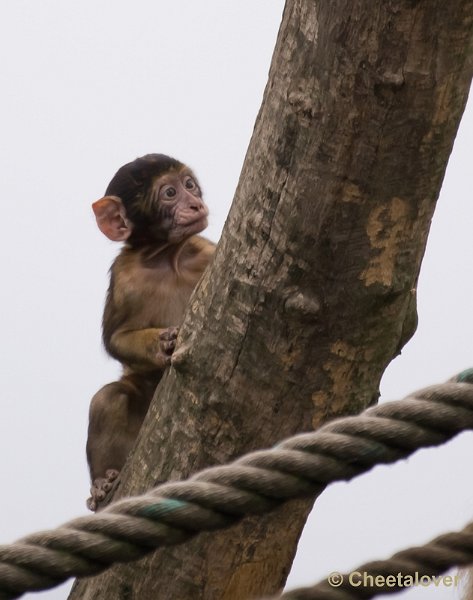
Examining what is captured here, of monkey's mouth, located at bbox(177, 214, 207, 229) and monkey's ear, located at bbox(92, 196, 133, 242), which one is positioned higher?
monkey's mouth, located at bbox(177, 214, 207, 229)

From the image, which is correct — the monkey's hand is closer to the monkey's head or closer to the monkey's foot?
the monkey's foot

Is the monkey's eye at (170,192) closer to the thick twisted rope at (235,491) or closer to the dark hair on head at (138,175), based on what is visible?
the dark hair on head at (138,175)

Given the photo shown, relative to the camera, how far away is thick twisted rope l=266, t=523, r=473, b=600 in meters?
3.30

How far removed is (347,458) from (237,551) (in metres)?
1.91

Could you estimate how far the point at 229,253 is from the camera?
5191 mm

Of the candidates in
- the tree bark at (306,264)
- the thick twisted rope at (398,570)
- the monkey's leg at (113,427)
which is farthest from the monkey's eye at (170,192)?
the thick twisted rope at (398,570)

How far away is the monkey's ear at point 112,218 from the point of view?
8086 mm

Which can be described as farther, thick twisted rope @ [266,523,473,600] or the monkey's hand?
the monkey's hand

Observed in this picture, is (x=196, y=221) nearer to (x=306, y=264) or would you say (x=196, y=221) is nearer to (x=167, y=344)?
(x=167, y=344)

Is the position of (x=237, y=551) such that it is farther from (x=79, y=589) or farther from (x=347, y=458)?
(x=347, y=458)

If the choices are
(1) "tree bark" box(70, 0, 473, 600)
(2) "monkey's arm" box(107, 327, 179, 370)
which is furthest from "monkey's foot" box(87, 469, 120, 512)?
(1) "tree bark" box(70, 0, 473, 600)

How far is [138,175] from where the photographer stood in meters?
8.14

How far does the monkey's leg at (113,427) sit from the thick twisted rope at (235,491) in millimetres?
4110

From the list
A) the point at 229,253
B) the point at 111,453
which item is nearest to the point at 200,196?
the point at 111,453
